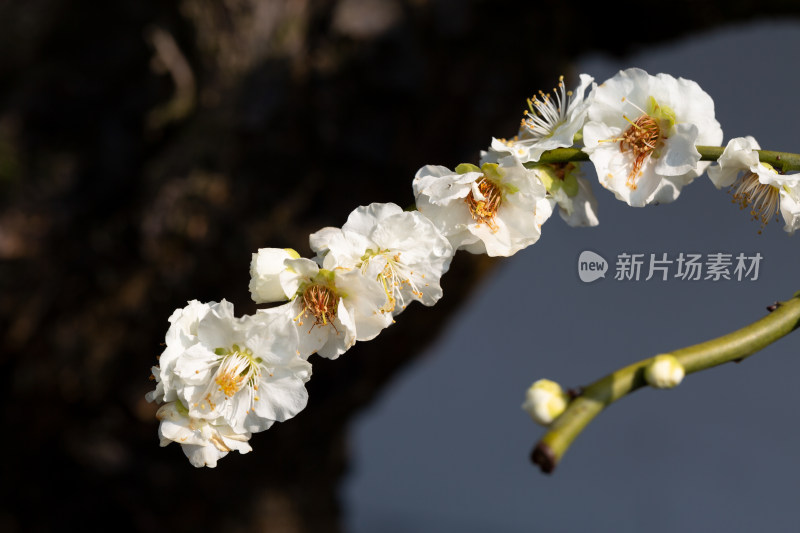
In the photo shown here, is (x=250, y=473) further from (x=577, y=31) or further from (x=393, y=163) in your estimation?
(x=577, y=31)

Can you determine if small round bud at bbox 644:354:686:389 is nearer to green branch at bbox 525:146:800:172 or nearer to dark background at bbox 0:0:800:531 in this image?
green branch at bbox 525:146:800:172

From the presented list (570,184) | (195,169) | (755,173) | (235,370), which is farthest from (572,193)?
(195,169)

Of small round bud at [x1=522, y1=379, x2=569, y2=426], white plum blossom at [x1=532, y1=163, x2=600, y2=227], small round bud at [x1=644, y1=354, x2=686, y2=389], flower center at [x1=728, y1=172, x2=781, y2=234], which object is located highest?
white plum blossom at [x1=532, y1=163, x2=600, y2=227]

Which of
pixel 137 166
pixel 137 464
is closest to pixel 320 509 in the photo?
pixel 137 464

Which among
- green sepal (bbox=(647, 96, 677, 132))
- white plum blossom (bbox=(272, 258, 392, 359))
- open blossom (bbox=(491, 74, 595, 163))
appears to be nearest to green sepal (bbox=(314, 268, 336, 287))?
white plum blossom (bbox=(272, 258, 392, 359))

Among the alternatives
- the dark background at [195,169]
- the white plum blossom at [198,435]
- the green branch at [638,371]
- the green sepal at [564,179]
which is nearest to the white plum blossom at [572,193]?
the green sepal at [564,179]

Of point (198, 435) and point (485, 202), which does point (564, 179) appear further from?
point (198, 435)

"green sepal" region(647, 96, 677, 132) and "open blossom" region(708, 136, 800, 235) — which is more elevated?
"green sepal" region(647, 96, 677, 132)
